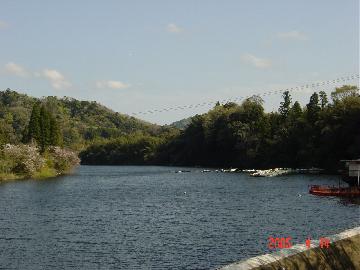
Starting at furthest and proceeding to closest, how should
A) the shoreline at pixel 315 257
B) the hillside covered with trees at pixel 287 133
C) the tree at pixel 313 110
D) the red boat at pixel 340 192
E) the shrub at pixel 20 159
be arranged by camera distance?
the tree at pixel 313 110
the hillside covered with trees at pixel 287 133
the shrub at pixel 20 159
the red boat at pixel 340 192
the shoreline at pixel 315 257

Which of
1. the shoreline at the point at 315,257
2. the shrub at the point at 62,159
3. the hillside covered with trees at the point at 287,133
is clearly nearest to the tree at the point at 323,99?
the hillside covered with trees at the point at 287,133

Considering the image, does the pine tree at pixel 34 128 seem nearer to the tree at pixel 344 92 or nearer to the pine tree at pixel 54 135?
the pine tree at pixel 54 135

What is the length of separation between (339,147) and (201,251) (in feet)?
343

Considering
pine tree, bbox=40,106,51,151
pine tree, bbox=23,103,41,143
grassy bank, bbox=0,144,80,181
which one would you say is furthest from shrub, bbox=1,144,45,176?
pine tree, bbox=40,106,51,151

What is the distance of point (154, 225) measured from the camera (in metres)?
48.3

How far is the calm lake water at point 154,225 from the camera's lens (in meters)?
33.9

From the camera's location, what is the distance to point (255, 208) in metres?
59.9

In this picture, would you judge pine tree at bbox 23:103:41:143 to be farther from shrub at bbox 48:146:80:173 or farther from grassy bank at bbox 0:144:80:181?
shrub at bbox 48:146:80:173

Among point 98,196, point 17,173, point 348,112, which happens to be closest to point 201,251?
point 98,196

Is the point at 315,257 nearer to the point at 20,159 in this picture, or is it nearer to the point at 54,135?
the point at 20,159

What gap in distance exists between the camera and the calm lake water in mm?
33875

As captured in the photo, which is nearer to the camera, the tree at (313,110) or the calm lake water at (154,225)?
the calm lake water at (154,225)

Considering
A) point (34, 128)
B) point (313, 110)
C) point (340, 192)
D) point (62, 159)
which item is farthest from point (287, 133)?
point (340, 192)

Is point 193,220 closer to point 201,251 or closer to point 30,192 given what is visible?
point 201,251
